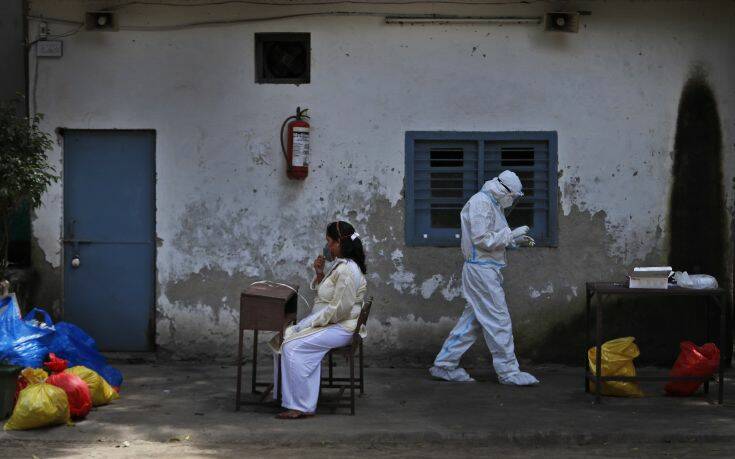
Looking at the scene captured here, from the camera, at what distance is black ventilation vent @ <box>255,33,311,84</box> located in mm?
9883

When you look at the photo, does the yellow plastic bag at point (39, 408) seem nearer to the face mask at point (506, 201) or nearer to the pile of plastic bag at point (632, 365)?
the face mask at point (506, 201)

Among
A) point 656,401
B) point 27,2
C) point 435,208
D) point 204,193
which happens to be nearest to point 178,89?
point 204,193

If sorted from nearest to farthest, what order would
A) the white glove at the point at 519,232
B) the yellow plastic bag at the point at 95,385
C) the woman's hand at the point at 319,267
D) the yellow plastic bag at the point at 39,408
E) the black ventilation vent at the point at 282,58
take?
the yellow plastic bag at the point at 39,408
the yellow plastic bag at the point at 95,385
the woman's hand at the point at 319,267
the white glove at the point at 519,232
the black ventilation vent at the point at 282,58

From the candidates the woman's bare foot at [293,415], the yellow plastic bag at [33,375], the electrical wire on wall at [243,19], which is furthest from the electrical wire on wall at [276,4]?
the woman's bare foot at [293,415]

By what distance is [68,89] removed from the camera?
990 cm

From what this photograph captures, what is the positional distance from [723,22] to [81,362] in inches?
260

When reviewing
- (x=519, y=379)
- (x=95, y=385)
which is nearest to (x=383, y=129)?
(x=519, y=379)

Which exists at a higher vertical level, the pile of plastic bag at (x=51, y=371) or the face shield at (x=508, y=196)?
the face shield at (x=508, y=196)

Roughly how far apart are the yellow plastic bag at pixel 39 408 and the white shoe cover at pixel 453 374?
3379 millimetres

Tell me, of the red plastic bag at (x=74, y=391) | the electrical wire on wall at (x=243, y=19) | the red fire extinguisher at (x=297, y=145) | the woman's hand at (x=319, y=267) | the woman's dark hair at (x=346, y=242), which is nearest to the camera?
the red plastic bag at (x=74, y=391)

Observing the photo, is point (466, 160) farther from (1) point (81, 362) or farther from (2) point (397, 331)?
(1) point (81, 362)

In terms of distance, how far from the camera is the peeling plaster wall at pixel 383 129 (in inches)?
386

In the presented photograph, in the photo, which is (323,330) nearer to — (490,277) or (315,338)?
(315,338)

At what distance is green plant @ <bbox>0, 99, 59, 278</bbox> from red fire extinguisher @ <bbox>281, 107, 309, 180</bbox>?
2191 millimetres
